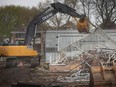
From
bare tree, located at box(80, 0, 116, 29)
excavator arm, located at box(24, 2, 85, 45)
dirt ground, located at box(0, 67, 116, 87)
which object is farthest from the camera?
bare tree, located at box(80, 0, 116, 29)

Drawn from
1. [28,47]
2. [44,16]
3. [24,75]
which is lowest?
[24,75]

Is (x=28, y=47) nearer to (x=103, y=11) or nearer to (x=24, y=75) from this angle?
(x=24, y=75)

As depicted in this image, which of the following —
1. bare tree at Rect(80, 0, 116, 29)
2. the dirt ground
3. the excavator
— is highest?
bare tree at Rect(80, 0, 116, 29)

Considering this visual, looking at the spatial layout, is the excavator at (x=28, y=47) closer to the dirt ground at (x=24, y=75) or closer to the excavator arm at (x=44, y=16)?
the excavator arm at (x=44, y=16)

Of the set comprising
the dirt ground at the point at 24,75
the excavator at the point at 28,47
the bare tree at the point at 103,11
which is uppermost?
the bare tree at the point at 103,11

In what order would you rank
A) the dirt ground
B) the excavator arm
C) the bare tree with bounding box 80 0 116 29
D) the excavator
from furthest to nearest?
the bare tree with bounding box 80 0 116 29, the excavator arm, the excavator, the dirt ground

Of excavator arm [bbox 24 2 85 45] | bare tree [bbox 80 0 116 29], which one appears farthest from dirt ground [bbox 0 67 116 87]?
bare tree [bbox 80 0 116 29]

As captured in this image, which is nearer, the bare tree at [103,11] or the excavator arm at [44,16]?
the excavator arm at [44,16]

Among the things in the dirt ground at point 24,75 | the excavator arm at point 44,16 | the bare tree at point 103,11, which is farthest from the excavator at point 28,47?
the bare tree at point 103,11

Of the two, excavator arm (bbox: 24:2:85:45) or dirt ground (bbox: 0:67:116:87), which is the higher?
excavator arm (bbox: 24:2:85:45)

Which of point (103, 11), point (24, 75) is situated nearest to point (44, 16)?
point (24, 75)

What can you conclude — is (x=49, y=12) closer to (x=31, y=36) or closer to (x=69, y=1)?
(x=31, y=36)

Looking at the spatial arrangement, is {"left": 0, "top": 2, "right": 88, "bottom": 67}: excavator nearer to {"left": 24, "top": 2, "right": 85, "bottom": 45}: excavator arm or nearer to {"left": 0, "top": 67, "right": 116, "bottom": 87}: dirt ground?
{"left": 24, "top": 2, "right": 85, "bottom": 45}: excavator arm

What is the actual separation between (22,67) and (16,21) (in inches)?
1775
